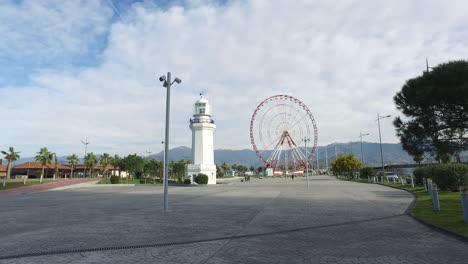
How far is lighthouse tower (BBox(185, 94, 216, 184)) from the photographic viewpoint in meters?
43.9

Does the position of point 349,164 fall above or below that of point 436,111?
below

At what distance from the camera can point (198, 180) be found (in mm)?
41938

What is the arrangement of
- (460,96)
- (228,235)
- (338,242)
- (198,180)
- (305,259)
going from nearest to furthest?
1. (305,259)
2. (338,242)
3. (228,235)
4. (460,96)
5. (198,180)

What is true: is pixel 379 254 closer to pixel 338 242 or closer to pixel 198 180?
pixel 338 242

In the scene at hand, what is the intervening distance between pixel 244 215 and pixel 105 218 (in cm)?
495

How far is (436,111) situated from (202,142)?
34453mm

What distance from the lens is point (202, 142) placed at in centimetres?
4428

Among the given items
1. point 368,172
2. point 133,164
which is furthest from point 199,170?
point 368,172

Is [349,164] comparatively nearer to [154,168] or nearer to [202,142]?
[202,142]

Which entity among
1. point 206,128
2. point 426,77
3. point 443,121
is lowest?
point 443,121

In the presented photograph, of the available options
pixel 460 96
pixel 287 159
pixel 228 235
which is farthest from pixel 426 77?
pixel 287 159

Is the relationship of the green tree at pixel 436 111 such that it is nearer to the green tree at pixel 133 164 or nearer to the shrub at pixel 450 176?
the shrub at pixel 450 176

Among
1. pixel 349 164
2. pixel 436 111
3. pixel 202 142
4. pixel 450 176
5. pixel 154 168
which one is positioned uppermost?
pixel 202 142

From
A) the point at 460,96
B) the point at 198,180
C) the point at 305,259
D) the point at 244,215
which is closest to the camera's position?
the point at 305,259
